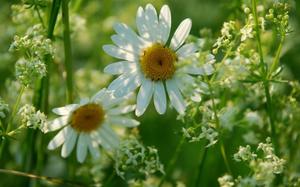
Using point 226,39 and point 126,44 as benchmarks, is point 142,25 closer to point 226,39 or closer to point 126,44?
point 126,44

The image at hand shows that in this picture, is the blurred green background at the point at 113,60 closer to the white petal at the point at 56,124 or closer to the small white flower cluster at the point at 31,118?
the white petal at the point at 56,124

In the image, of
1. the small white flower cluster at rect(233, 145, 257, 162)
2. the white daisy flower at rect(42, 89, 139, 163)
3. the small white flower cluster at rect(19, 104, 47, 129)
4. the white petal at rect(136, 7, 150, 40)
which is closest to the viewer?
the small white flower cluster at rect(233, 145, 257, 162)

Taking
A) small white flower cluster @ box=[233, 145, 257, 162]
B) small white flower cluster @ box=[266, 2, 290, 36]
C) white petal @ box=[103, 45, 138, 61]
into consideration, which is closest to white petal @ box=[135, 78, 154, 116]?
white petal @ box=[103, 45, 138, 61]

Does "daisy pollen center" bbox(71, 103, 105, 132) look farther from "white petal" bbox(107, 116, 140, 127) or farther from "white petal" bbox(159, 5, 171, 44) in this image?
"white petal" bbox(159, 5, 171, 44)

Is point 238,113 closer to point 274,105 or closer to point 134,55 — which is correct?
point 274,105

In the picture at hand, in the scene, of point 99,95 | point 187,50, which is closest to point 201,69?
point 187,50

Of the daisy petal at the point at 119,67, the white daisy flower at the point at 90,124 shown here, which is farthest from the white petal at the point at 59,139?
the daisy petal at the point at 119,67
